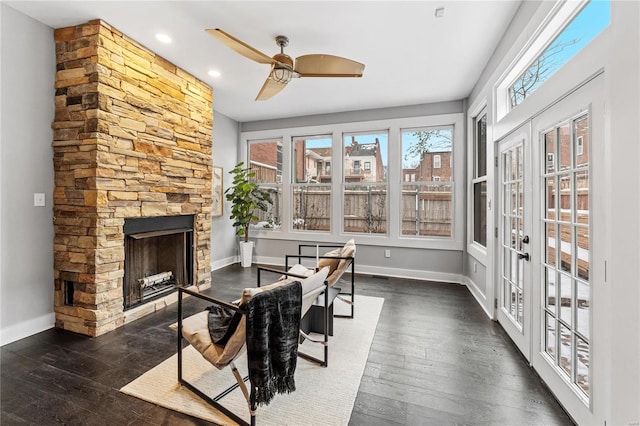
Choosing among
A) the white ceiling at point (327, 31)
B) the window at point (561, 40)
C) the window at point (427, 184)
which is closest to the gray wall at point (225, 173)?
the white ceiling at point (327, 31)

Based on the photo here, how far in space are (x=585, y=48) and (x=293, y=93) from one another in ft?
11.6

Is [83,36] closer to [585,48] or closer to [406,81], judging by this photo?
[406,81]

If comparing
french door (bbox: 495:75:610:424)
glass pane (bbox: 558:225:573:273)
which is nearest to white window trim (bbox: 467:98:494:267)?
french door (bbox: 495:75:610:424)

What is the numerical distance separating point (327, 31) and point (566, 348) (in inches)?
127

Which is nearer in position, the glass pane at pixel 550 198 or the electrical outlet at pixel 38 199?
the glass pane at pixel 550 198

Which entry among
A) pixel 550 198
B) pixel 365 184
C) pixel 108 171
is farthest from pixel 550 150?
pixel 108 171

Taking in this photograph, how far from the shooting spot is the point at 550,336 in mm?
2021

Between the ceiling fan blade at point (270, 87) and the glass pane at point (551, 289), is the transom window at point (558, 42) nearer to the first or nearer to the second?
the glass pane at point (551, 289)

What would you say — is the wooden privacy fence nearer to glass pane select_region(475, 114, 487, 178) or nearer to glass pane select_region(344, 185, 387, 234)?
glass pane select_region(344, 185, 387, 234)

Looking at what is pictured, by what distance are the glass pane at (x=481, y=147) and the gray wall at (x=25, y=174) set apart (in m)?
5.14

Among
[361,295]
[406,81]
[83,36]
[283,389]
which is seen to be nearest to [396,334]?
[361,295]

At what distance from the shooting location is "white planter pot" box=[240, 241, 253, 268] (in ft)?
18.2

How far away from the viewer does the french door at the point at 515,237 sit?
234 cm

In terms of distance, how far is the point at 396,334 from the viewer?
280 centimetres
